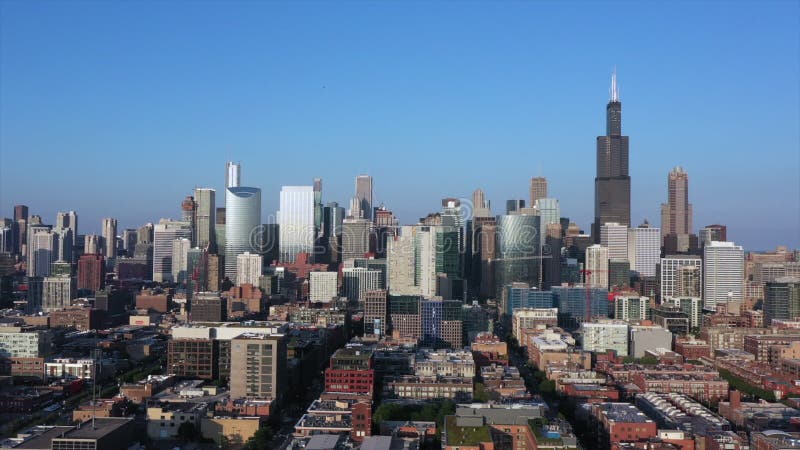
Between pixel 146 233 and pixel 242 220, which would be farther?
pixel 146 233

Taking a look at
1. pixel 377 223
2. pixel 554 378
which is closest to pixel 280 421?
pixel 554 378

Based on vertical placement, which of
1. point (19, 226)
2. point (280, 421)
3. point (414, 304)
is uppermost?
point (19, 226)

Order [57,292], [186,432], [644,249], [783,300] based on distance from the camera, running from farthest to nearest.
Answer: [644,249], [57,292], [783,300], [186,432]

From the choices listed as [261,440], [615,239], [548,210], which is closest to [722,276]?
[615,239]

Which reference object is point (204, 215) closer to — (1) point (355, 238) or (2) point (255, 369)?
(1) point (355, 238)

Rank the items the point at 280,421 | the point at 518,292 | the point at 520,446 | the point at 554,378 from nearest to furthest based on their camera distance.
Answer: the point at 520,446
the point at 280,421
the point at 554,378
the point at 518,292

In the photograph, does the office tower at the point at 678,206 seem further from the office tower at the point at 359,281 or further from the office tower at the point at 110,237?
the office tower at the point at 110,237

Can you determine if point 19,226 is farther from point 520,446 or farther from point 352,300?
point 520,446

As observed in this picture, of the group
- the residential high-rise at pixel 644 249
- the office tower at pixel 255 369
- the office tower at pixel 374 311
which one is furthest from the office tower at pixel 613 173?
the office tower at pixel 255 369
